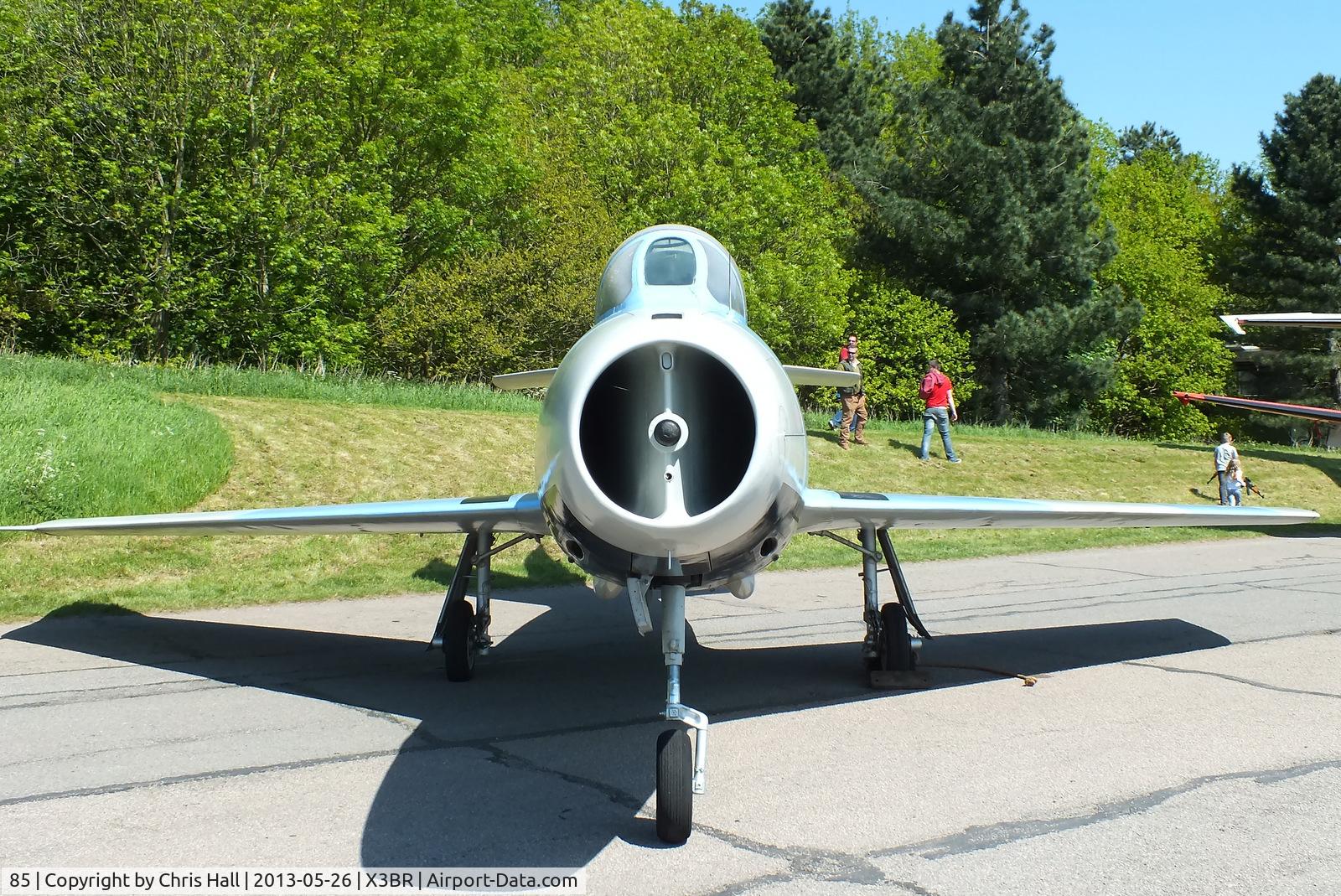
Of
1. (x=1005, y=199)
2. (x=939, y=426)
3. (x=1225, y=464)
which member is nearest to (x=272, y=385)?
(x=939, y=426)

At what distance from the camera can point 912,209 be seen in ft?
125

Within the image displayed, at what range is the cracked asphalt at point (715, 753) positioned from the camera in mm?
3889

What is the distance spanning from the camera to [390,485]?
46.3 feet

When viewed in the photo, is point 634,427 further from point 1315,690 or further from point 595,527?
point 1315,690

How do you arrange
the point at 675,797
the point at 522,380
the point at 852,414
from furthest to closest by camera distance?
the point at 852,414 → the point at 522,380 → the point at 675,797

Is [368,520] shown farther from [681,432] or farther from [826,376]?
[826,376]

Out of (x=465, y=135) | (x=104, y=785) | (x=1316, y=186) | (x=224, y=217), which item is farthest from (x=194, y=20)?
(x=1316, y=186)

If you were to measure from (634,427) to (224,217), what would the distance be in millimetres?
22347

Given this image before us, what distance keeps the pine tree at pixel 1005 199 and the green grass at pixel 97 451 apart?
29.4 metres

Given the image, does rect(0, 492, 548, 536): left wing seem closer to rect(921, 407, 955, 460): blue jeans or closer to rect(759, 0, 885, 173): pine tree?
rect(921, 407, 955, 460): blue jeans

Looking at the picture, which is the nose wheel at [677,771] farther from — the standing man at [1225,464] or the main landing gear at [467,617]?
the standing man at [1225,464]

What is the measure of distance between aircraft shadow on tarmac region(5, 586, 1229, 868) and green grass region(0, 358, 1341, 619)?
1424mm

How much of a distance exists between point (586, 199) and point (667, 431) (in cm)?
2682

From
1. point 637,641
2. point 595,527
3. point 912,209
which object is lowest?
point 637,641
